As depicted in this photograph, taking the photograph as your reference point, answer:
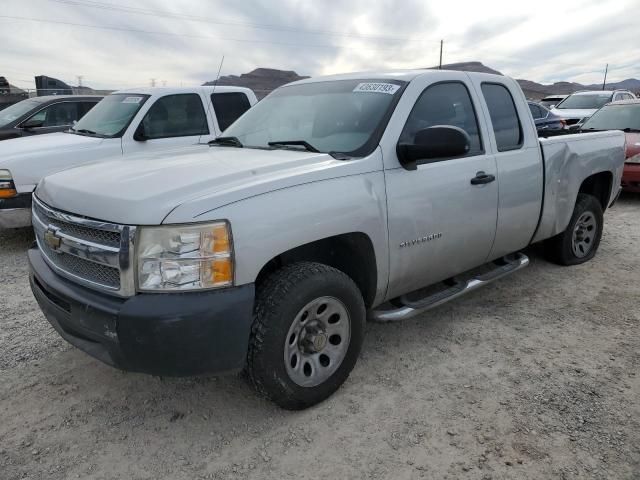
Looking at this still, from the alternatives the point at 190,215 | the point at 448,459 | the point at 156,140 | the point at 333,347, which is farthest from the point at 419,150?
the point at 156,140

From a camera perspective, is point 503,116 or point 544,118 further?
point 544,118

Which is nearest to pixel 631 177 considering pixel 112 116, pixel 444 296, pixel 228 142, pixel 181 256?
pixel 444 296

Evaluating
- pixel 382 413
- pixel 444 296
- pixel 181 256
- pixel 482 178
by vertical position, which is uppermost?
pixel 482 178

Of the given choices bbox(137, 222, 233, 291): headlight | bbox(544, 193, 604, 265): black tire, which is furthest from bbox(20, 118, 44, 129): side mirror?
bbox(544, 193, 604, 265): black tire

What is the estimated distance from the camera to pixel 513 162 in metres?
3.90

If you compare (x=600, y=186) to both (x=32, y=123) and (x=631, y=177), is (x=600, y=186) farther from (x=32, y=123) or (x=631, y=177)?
(x=32, y=123)

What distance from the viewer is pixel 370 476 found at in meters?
2.32

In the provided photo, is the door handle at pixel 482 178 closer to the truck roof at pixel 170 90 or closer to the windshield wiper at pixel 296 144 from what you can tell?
the windshield wiper at pixel 296 144

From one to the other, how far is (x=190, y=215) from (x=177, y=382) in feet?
4.38

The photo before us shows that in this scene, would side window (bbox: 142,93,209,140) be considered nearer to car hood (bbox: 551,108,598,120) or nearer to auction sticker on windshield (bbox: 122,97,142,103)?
auction sticker on windshield (bbox: 122,97,142,103)

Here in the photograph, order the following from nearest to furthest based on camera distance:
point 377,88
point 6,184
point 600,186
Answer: point 377,88 → point 600,186 → point 6,184

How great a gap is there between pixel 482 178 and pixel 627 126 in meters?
7.16

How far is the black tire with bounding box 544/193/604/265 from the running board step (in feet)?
2.55

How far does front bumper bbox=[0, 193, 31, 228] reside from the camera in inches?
215
